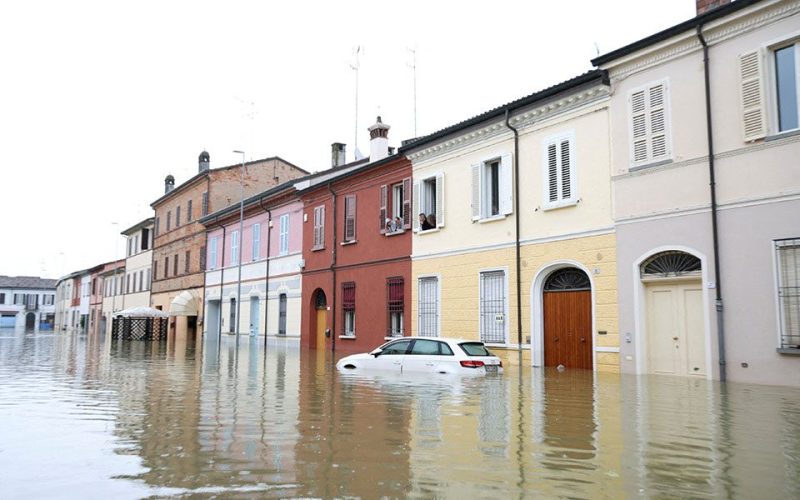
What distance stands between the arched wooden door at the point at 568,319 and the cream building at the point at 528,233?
0.09ft

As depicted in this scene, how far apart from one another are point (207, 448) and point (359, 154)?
30394mm

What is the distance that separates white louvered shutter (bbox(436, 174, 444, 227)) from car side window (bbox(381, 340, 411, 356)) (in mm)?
6651

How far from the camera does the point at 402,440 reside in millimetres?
7617

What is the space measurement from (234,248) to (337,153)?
7.81 metres

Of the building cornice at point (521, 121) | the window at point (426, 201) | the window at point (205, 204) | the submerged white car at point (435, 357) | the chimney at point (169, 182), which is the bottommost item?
the submerged white car at point (435, 357)

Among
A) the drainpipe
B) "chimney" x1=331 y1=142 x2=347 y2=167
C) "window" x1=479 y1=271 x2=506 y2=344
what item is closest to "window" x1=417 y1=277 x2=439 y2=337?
"window" x1=479 y1=271 x2=506 y2=344

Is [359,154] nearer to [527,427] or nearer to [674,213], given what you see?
[674,213]

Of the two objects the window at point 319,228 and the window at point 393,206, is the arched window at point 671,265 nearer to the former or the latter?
the window at point 393,206

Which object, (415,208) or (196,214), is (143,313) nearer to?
(196,214)

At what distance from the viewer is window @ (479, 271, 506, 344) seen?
19.6m

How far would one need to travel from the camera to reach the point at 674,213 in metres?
15.1

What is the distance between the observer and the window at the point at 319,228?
96.5ft

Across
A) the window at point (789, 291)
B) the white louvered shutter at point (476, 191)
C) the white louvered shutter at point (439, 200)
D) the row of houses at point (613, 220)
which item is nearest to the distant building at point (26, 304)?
the row of houses at point (613, 220)

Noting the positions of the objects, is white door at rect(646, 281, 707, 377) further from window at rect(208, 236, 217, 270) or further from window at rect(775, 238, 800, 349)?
window at rect(208, 236, 217, 270)
